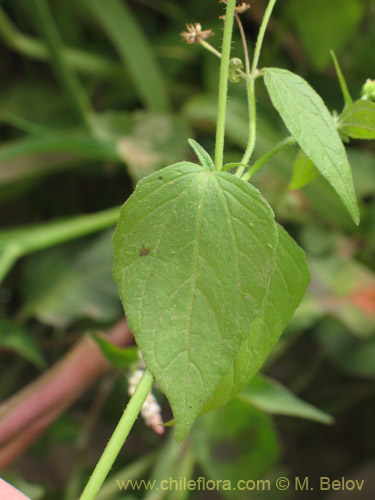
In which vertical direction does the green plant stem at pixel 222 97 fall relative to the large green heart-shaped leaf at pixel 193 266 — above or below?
above

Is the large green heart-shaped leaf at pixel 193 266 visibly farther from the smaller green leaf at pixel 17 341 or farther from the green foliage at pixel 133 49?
the green foliage at pixel 133 49

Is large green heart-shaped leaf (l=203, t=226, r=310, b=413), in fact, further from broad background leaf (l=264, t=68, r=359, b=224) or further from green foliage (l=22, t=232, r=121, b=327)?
green foliage (l=22, t=232, r=121, b=327)

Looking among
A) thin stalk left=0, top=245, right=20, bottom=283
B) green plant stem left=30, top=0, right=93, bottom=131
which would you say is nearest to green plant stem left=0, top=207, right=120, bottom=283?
thin stalk left=0, top=245, right=20, bottom=283

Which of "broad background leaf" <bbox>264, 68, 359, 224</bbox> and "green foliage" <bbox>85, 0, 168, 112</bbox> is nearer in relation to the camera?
"broad background leaf" <bbox>264, 68, 359, 224</bbox>

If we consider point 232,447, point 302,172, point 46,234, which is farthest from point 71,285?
point 302,172

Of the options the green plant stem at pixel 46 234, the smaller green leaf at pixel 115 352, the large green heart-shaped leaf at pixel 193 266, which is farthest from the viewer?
the green plant stem at pixel 46 234

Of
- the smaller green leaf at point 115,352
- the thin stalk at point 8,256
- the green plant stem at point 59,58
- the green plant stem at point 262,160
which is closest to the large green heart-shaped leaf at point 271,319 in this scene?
the green plant stem at point 262,160

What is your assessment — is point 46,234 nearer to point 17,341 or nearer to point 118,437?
point 17,341
